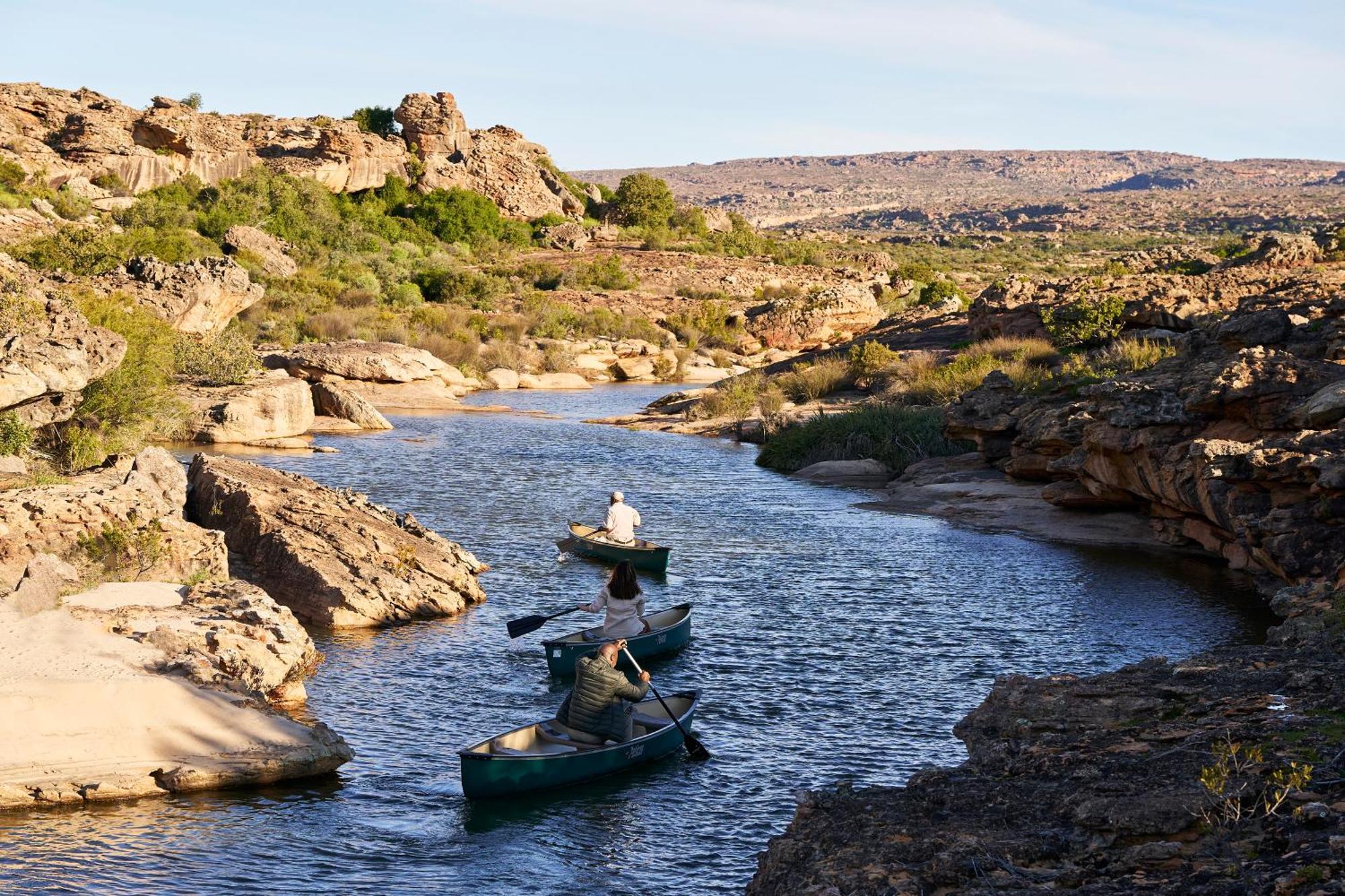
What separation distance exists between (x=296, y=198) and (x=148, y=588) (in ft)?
199

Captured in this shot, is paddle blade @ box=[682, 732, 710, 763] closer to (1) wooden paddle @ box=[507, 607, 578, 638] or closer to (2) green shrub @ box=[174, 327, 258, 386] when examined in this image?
(1) wooden paddle @ box=[507, 607, 578, 638]

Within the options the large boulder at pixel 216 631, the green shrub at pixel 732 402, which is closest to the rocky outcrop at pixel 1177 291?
the green shrub at pixel 732 402

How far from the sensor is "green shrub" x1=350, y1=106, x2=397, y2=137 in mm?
86625

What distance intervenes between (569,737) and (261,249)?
52.8m

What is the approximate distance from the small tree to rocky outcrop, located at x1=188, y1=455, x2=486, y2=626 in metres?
71.4

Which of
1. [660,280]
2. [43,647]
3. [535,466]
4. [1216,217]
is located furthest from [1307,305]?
[1216,217]

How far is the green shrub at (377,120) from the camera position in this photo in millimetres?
86625

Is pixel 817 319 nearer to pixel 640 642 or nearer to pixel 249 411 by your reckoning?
pixel 249 411

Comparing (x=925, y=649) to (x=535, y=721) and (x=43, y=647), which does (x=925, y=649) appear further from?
(x=43, y=647)

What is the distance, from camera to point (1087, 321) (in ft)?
104

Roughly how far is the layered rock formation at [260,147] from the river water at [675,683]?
145 ft

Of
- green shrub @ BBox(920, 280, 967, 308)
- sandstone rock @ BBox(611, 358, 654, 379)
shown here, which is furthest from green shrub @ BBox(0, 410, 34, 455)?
green shrub @ BBox(920, 280, 967, 308)

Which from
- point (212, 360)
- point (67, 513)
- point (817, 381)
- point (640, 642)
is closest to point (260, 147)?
point (212, 360)

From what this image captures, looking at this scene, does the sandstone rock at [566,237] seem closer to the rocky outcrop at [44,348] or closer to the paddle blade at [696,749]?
the rocky outcrop at [44,348]
